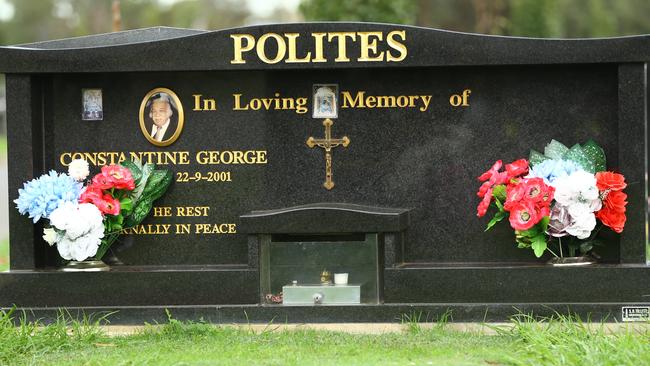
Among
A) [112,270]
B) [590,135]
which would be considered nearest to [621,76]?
[590,135]

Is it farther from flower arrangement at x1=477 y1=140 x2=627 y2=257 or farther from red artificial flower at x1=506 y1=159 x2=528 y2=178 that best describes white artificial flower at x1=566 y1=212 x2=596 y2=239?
red artificial flower at x1=506 y1=159 x2=528 y2=178

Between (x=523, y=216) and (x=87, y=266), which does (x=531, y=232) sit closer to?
(x=523, y=216)

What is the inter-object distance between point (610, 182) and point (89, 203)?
3.58m

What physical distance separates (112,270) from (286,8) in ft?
121

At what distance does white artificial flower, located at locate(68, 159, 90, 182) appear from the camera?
7.20 meters

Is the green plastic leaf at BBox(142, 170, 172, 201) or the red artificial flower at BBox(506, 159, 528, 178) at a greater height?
the red artificial flower at BBox(506, 159, 528, 178)

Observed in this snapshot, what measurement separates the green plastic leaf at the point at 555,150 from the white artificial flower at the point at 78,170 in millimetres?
3295

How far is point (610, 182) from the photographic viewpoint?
6.75 metres

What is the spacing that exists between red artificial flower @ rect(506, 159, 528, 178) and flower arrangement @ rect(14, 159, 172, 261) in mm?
A: 2468

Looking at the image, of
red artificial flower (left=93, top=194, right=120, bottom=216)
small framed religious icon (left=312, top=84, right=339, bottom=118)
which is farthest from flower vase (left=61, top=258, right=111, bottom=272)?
small framed religious icon (left=312, top=84, right=339, bottom=118)

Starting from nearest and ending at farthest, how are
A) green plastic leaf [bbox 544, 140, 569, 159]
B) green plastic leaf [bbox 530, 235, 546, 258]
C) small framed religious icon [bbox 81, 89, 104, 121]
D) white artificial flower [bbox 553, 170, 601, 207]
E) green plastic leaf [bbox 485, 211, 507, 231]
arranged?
1. white artificial flower [bbox 553, 170, 601, 207]
2. green plastic leaf [bbox 530, 235, 546, 258]
3. green plastic leaf [bbox 485, 211, 507, 231]
4. green plastic leaf [bbox 544, 140, 569, 159]
5. small framed religious icon [bbox 81, 89, 104, 121]

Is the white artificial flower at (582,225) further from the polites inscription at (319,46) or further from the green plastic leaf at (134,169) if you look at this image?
the green plastic leaf at (134,169)

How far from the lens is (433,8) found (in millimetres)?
38469

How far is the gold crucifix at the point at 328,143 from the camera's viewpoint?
24.0 ft
